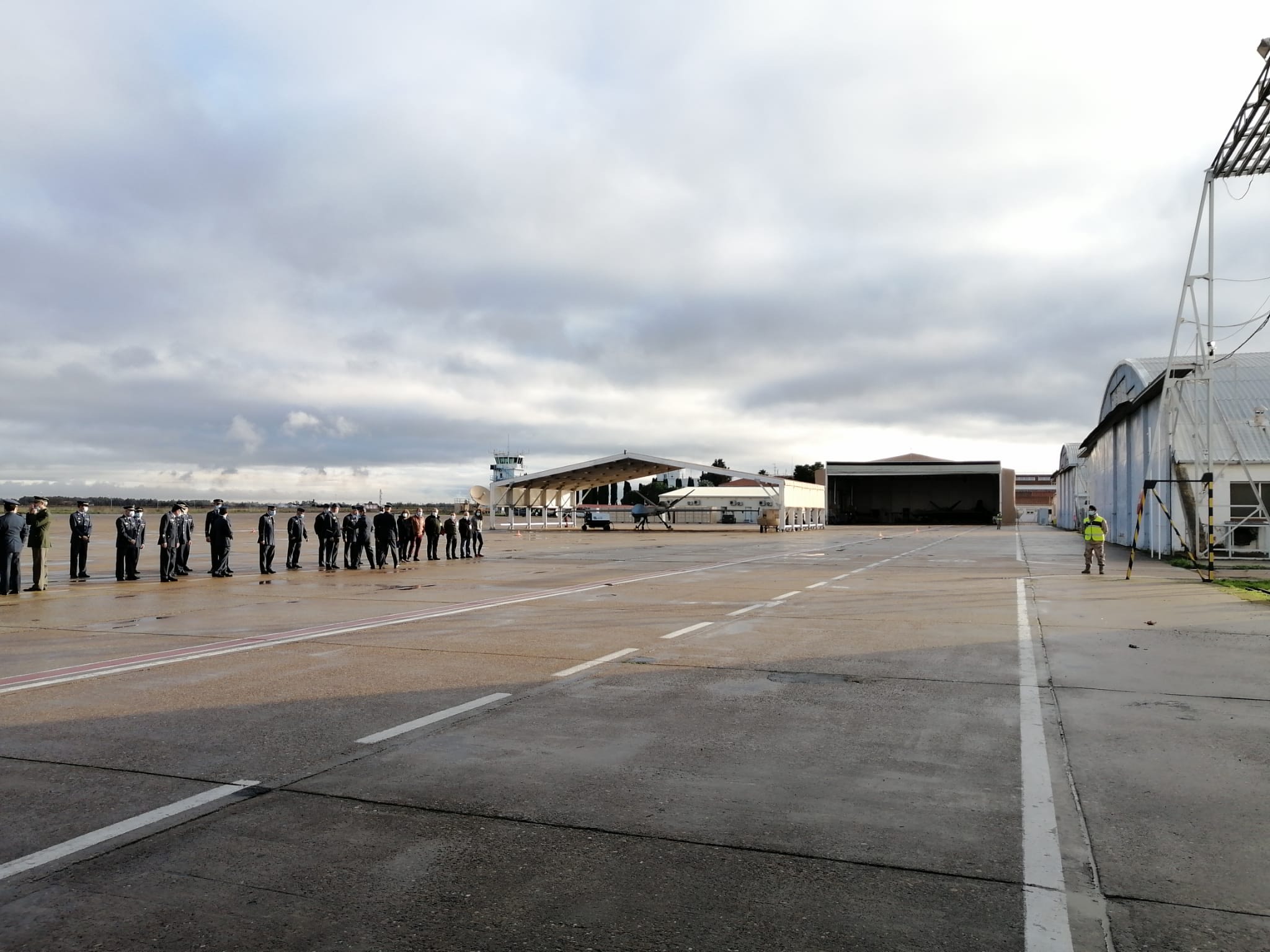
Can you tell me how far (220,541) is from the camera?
2069 centimetres

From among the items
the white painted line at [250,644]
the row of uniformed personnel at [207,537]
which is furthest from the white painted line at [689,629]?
the row of uniformed personnel at [207,537]

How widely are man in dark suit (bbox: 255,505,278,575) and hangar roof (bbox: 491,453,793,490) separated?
113 feet

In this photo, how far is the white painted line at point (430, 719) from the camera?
621 cm

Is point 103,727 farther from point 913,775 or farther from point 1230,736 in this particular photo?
point 1230,736

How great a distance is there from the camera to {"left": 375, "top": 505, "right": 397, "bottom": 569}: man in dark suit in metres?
24.0

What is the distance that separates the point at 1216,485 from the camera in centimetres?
2825

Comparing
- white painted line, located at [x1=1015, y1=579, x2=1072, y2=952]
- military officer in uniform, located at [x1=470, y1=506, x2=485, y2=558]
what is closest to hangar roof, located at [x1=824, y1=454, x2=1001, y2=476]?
military officer in uniform, located at [x1=470, y1=506, x2=485, y2=558]

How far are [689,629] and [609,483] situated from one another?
5568 centimetres

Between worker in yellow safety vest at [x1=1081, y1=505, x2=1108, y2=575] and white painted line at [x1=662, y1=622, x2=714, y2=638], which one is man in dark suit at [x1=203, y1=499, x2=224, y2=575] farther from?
worker in yellow safety vest at [x1=1081, y1=505, x2=1108, y2=575]

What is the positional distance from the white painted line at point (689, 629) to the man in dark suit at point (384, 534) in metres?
13.4

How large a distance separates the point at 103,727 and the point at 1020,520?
118 meters

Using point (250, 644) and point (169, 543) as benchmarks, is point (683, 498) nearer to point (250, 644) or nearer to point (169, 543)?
point (169, 543)

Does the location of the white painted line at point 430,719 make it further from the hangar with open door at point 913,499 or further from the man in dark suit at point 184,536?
the hangar with open door at point 913,499

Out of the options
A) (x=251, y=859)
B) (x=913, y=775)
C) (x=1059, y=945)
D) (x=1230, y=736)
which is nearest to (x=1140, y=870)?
(x=1059, y=945)
